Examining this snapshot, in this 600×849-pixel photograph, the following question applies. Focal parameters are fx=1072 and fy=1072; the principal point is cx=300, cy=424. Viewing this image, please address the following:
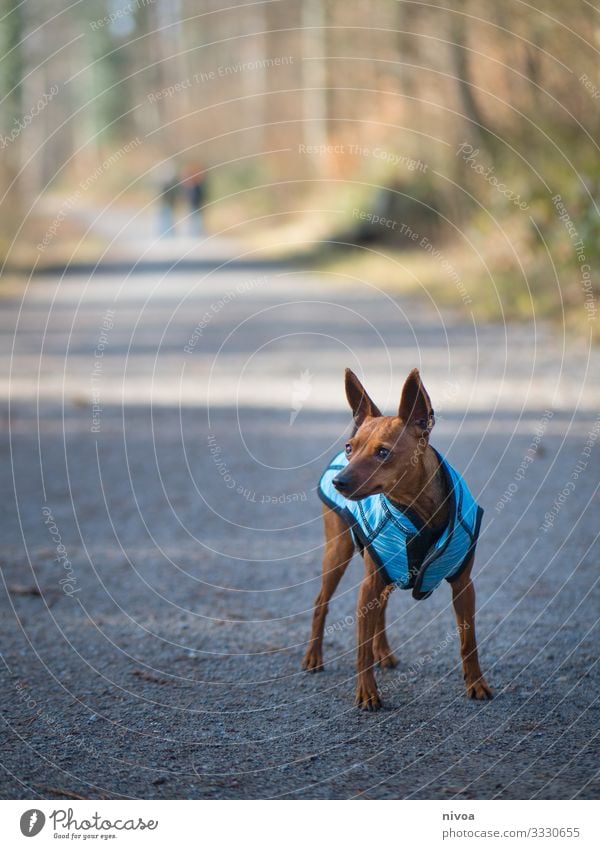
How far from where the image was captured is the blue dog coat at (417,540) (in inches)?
174

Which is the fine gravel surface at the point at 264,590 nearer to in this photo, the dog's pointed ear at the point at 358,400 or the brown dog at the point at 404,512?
the brown dog at the point at 404,512

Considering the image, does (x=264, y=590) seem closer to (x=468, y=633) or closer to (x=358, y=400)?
(x=468, y=633)

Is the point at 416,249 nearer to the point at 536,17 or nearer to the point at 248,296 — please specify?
the point at 248,296

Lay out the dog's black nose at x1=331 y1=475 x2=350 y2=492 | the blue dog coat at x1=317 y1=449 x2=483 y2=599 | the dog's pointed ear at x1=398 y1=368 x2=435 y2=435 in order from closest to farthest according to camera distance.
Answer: the dog's black nose at x1=331 y1=475 x2=350 y2=492 → the dog's pointed ear at x1=398 y1=368 x2=435 y2=435 → the blue dog coat at x1=317 y1=449 x2=483 y2=599

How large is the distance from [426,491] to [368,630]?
2.17 feet

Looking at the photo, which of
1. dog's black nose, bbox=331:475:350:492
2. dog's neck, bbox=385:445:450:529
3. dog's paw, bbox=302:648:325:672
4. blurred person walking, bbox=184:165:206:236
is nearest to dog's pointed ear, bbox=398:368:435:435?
dog's neck, bbox=385:445:450:529

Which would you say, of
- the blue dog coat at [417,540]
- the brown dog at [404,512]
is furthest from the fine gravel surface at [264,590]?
the blue dog coat at [417,540]

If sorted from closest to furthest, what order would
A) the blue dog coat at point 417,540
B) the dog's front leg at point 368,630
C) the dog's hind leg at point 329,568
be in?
1. the blue dog coat at point 417,540
2. the dog's front leg at point 368,630
3. the dog's hind leg at point 329,568

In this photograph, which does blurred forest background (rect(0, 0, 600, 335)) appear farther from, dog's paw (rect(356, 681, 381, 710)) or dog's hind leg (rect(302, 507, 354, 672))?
dog's paw (rect(356, 681, 381, 710))

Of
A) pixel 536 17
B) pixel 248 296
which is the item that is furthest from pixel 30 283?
pixel 536 17

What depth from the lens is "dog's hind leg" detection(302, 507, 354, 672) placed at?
4898 mm

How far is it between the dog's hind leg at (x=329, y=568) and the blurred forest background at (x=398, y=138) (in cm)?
466

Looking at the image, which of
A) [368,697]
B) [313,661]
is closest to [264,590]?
[313,661]

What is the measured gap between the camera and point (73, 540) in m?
7.60
